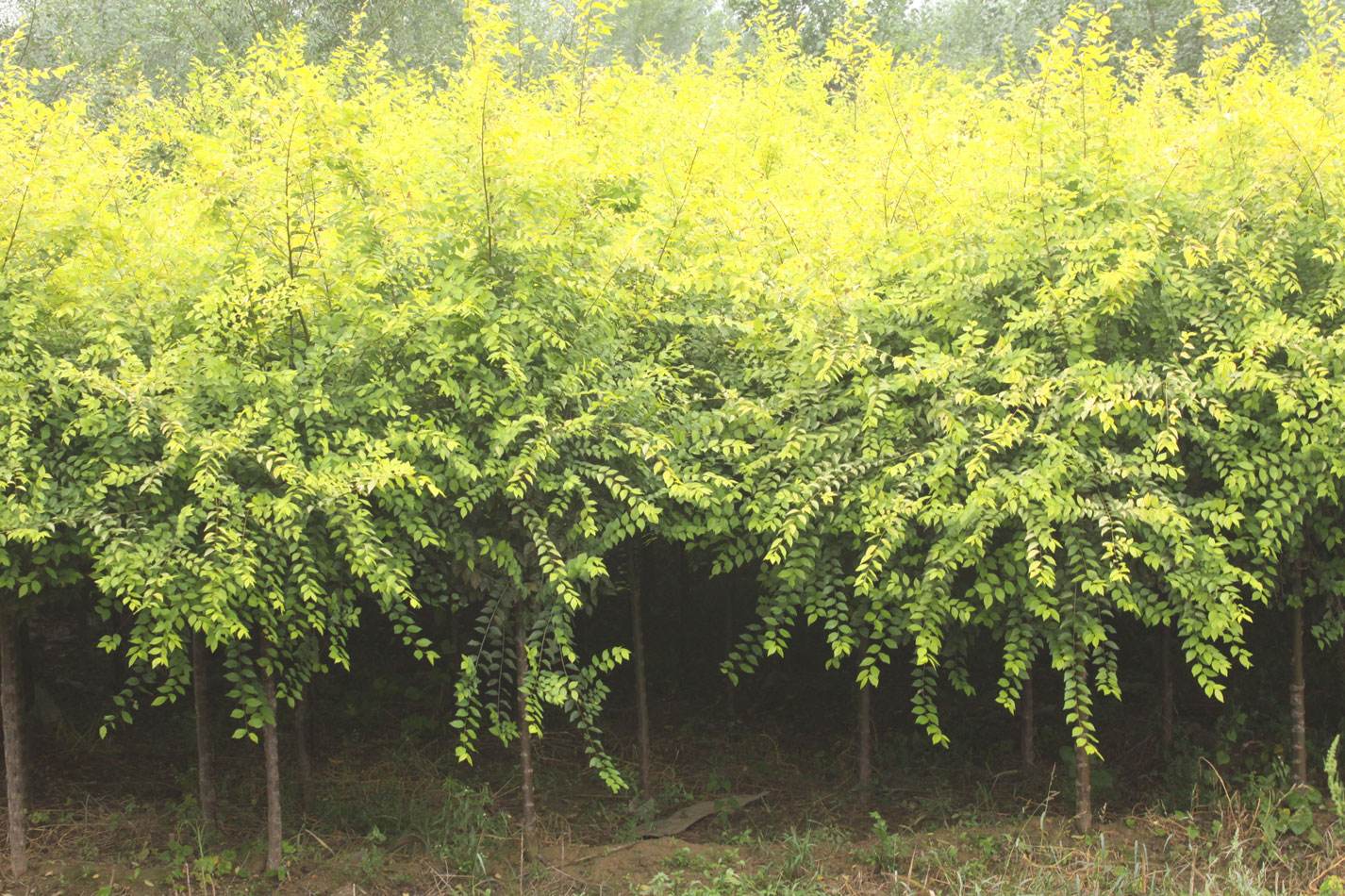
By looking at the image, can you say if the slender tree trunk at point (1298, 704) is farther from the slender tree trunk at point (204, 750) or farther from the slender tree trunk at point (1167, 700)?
the slender tree trunk at point (204, 750)

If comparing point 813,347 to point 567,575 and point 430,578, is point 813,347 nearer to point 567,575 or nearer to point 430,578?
point 567,575

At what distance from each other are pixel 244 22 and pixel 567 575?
548 inches

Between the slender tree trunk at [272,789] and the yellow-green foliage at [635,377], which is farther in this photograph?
the slender tree trunk at [272,789]

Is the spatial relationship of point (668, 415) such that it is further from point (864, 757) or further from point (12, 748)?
point (12, 748)

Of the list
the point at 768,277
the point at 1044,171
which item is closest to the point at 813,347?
the point at 768,277

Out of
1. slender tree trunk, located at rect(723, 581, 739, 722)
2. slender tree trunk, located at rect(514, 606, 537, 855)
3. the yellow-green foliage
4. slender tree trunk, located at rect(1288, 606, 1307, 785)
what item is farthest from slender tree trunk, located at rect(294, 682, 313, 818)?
slender tree trunk, located at rect(1288, 606, 1307, 785)

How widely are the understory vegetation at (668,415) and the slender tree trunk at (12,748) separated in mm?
17

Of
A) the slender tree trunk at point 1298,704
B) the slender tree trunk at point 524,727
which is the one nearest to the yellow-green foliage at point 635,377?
the slender tree trunk at point 524,727

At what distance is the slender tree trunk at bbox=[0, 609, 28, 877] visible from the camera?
534 centimetres

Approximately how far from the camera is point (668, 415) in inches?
215

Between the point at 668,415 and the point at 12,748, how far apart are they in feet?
11.8

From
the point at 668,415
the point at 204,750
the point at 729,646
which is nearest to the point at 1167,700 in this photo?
the point at 729,646

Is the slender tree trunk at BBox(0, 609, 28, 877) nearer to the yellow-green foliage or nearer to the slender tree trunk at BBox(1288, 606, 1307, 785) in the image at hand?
the yellow-green foliage

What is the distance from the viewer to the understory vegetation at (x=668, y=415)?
185 inches
